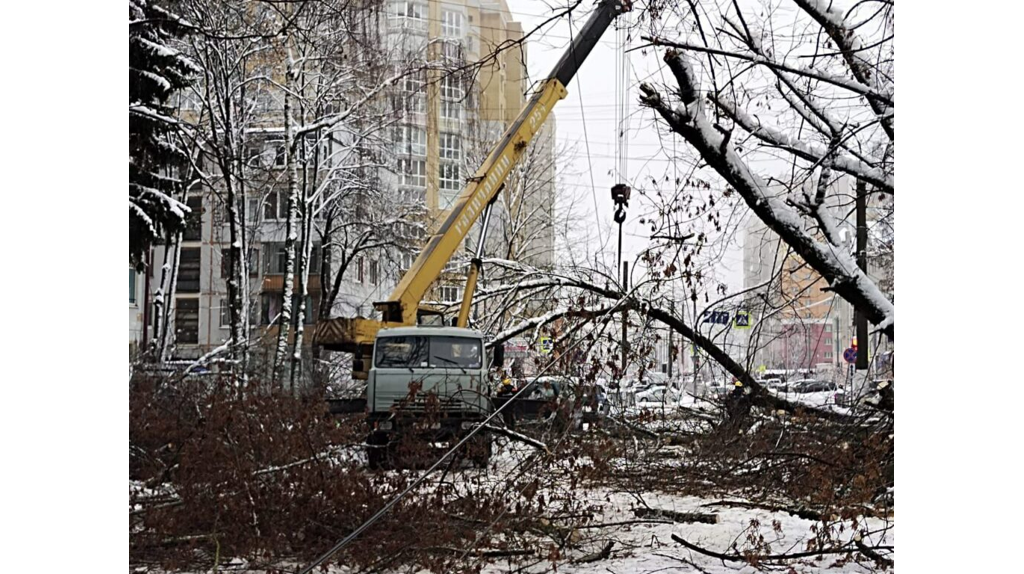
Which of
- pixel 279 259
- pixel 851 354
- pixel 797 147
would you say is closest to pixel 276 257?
pixel 279 259

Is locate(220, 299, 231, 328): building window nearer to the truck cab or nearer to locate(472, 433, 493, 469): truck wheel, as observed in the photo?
the truck cab

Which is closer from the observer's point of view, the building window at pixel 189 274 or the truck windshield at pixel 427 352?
the truck windshield at pixel 427 352

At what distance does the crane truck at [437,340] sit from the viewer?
4270mm

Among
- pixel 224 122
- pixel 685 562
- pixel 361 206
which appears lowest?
pixel 685 562

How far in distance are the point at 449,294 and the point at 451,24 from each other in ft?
4.12

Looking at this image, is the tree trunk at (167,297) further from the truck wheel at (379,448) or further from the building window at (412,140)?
the building window at (412,140)

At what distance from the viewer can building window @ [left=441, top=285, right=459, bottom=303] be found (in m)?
4.38

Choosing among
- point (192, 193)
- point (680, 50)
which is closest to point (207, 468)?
point (192, 193)

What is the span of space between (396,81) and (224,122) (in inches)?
33.9

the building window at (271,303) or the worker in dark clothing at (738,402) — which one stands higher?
the building window at (271,303)

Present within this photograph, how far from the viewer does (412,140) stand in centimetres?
461

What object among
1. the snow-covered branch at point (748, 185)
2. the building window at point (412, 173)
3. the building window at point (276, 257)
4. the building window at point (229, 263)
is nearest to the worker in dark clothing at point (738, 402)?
the snow-covered branch at point (748, 185)
